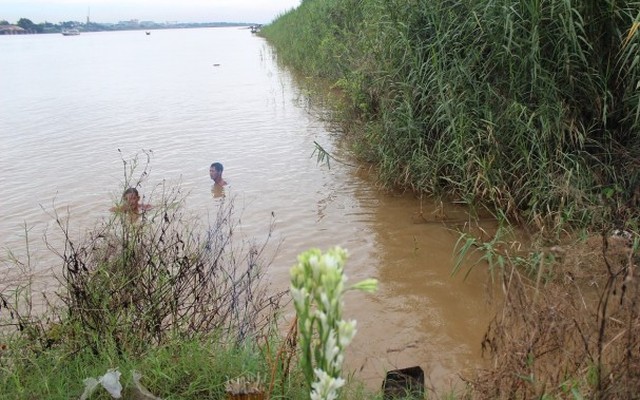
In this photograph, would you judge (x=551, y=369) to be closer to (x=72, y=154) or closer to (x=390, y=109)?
(x=390, y=109)

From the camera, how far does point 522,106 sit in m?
4.95

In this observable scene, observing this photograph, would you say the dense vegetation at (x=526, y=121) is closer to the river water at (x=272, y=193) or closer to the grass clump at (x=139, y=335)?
the river water at (x=272, y=193)

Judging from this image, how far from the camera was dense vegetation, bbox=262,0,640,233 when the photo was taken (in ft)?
15.5

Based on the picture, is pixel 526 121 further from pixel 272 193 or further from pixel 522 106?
pixel 272 193

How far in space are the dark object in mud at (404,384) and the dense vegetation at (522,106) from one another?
2184 millimetres

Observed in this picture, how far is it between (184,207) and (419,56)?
3.27m

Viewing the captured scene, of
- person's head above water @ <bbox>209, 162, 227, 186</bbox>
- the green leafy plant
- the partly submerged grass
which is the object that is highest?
the green leafy plant

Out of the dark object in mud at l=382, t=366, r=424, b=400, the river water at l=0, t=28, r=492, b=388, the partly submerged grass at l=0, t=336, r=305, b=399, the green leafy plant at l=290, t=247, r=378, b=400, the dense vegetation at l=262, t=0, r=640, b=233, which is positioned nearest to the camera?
the green leafy plant at l=290, t=247, r=378, b=400

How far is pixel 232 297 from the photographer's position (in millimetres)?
3748

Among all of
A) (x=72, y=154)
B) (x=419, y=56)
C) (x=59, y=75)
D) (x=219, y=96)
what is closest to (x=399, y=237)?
(x=419, y=56)

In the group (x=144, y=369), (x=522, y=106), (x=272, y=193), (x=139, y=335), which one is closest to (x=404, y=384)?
(x=144, y=369)

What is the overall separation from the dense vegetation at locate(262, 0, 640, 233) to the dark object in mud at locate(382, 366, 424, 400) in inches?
86.0

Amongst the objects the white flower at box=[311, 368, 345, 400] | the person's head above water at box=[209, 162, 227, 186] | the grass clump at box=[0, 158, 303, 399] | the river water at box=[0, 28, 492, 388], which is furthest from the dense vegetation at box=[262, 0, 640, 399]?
the white flower at box=[311, 368, 345, 400]

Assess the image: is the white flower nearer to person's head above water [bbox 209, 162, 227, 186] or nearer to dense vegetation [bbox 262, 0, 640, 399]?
dense vegetation [bbox 262, 0, 640, 399]
